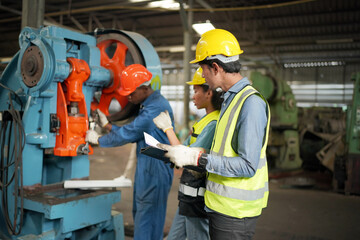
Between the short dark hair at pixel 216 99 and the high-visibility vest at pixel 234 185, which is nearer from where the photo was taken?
the high-visibility vest at pixel 234 185

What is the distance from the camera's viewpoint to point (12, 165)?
2.27 metres

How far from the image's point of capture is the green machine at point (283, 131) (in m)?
6.83

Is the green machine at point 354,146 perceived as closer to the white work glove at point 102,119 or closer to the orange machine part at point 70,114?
the white work glove at point 102,119

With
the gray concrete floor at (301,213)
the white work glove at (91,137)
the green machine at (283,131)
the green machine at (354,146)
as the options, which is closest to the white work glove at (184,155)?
the white work glove at (91,137)

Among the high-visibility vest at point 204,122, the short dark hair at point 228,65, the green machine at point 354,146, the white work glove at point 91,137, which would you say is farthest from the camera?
the green machine at point 354,146

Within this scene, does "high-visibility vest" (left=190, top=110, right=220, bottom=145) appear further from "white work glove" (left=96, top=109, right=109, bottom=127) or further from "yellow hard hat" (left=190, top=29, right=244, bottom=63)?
"white work glove" (left=96, top=109, right=109, bottom=127)

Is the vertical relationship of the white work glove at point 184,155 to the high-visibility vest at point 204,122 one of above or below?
below

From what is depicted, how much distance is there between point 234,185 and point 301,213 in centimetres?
336

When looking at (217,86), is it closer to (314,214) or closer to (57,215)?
(57,215)

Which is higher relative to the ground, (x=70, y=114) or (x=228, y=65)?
(x=228, y=65)

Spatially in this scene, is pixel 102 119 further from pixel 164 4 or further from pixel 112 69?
pixel 164 4

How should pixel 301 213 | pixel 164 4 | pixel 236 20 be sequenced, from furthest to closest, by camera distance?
pixel 236 20 → pixel 164 4 → pixel 301 213

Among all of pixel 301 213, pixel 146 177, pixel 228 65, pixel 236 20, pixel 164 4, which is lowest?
pixel 301 213

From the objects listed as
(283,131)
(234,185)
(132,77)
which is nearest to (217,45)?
(234,185)
